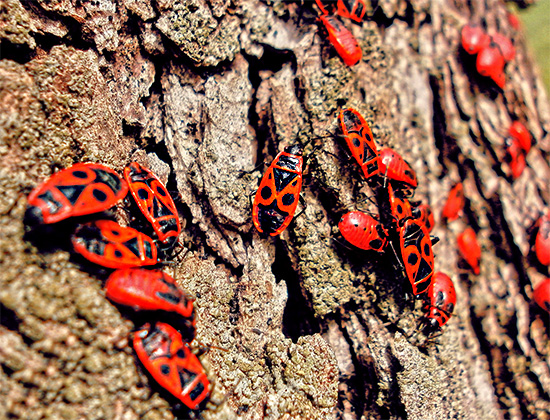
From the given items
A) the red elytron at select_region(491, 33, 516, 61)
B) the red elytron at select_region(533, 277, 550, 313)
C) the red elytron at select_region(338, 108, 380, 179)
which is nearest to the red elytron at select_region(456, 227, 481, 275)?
the red elytron at select_region(533, 277, 550, 313)

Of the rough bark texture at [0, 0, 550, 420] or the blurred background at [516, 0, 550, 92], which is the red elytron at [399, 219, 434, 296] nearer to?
the rough bark texture at [0, 0, 550, 420]

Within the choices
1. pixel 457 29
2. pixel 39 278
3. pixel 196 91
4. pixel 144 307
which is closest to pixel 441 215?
pixel 457 29

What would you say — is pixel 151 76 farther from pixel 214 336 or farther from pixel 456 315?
pixel 456 315

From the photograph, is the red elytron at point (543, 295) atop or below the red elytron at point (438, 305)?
atop

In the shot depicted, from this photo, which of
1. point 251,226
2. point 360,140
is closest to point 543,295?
point 360,140

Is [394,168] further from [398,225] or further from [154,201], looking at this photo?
[154,201]

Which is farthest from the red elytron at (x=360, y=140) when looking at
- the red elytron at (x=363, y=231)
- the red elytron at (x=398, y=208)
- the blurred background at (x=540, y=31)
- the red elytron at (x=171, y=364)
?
the blurred background at (x=540, y=31)

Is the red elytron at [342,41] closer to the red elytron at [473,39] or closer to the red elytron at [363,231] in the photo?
the red elytron at [363,231]

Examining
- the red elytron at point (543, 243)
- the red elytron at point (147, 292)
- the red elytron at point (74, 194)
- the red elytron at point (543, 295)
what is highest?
the red elytron at point (543, 243)
